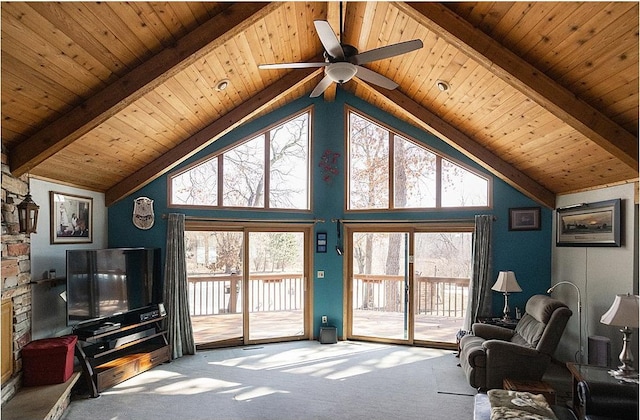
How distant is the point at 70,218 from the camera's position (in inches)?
201

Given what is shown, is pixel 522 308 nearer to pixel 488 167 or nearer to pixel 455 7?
pixel 488 167

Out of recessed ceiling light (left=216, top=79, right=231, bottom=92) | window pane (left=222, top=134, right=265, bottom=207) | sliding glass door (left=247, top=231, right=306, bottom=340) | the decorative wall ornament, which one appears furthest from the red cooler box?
the decorative wall ornament

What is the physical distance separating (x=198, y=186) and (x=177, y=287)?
154 cm

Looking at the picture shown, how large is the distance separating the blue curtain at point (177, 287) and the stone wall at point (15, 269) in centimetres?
177

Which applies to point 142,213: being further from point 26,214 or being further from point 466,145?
point 466,145

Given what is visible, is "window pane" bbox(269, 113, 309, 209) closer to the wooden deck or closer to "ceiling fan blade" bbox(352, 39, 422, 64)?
the wooden deck

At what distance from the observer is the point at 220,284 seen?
21.0ft

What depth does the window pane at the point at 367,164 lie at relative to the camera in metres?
6.64

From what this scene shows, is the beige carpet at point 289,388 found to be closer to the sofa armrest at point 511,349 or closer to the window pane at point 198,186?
the sofa armrest at point 511,349

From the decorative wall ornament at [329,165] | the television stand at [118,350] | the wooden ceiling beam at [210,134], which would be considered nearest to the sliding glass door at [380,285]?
the decorative wall ornament at [329,165]

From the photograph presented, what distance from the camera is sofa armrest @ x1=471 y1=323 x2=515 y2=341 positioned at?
5.12 meters

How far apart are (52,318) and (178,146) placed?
2.63 metres

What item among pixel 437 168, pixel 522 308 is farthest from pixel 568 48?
pixel 522 308

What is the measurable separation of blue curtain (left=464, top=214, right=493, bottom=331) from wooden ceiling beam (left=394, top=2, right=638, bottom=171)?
2.37 metres
